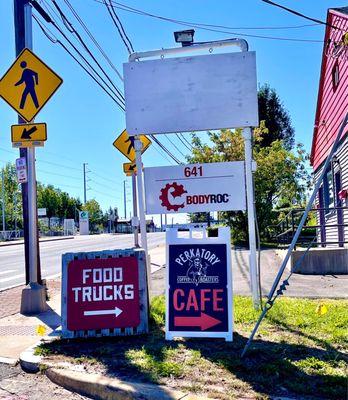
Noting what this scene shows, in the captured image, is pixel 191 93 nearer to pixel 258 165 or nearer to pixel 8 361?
pixel 8 361

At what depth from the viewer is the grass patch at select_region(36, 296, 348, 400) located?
12.5 ft

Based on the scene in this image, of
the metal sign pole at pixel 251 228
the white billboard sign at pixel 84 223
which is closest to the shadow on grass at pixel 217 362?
the metal sign pole at pixel 251 228

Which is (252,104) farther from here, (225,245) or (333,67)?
(333,67)

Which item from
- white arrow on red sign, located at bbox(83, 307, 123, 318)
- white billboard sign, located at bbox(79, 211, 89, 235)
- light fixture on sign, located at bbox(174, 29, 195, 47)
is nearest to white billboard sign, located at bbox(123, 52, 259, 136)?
light fixture on sign, located at bbox(174, 29, 195, 47)

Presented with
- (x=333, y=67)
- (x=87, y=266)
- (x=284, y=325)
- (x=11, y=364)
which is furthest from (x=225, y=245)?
(x=333, y=67)

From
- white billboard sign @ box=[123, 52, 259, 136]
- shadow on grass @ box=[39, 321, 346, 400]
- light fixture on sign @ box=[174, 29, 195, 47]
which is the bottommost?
shadow on grass @ box=[39, 321, 346, 400]

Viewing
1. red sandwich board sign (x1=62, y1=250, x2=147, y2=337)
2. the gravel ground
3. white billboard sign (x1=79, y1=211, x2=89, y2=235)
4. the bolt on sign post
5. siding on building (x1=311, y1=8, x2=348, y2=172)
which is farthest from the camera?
white billboard sign (x1=79, y1=211, x2=89, y2=235)

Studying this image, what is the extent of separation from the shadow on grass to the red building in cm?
639

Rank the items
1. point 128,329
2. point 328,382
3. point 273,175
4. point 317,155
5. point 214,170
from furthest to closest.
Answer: point 273,175
point 317,155
point 214,170
point 128,329
point 328,382

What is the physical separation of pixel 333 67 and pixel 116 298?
11013 millimetres

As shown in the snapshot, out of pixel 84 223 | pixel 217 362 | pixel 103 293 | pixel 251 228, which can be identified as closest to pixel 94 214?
pixel 84 223

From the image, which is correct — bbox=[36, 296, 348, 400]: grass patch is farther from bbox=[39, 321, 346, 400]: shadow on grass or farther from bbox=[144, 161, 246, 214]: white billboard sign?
bbox=[144, 161, 246, 214]: white billboard sign

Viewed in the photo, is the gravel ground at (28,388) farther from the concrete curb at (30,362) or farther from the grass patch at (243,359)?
the grass patch at (243,359)

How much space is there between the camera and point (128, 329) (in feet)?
17.9
